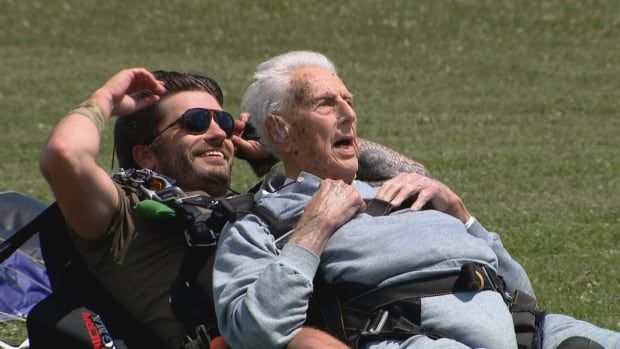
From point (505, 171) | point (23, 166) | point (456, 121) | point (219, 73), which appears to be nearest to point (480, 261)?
point (505, 171)

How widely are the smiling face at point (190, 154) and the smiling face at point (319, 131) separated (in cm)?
50

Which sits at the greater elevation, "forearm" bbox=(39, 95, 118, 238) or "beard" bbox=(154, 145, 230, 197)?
"forearm" bbox=(39, 95, 118, 238)

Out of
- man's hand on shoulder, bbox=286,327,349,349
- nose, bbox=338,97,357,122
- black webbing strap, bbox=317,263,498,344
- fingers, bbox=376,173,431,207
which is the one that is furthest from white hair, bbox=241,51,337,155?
man's hand on shoulder, bbox=286,327,349,349

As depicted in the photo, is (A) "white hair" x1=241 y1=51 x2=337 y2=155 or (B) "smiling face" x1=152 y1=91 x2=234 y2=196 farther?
(B) "smiling face" x1=152 y1=91 x2=234 y2=196

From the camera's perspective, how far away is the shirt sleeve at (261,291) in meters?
3.74

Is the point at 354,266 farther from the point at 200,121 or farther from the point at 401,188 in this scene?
the point at 200,121

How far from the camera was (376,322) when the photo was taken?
389 cm

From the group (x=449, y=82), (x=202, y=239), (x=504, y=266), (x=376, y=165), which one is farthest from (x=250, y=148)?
(x=449, y=82)

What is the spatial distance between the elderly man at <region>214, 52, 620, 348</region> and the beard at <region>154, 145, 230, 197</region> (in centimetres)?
51

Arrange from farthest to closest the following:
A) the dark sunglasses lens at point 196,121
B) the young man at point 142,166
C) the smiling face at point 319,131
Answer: the dark sunglasses lens at point 196,121
the smiling face at point 319,131
the young man at point 142,166

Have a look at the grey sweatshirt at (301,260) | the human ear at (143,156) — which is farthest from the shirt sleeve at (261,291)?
the human ear at (143,156)

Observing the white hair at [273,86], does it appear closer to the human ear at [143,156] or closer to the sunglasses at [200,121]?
the sunglasses at [200,121]

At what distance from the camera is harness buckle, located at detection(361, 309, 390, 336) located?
387cm

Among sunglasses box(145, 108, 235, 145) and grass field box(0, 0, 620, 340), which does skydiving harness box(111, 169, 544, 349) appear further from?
grass field box(0, 0, 620, 340)
